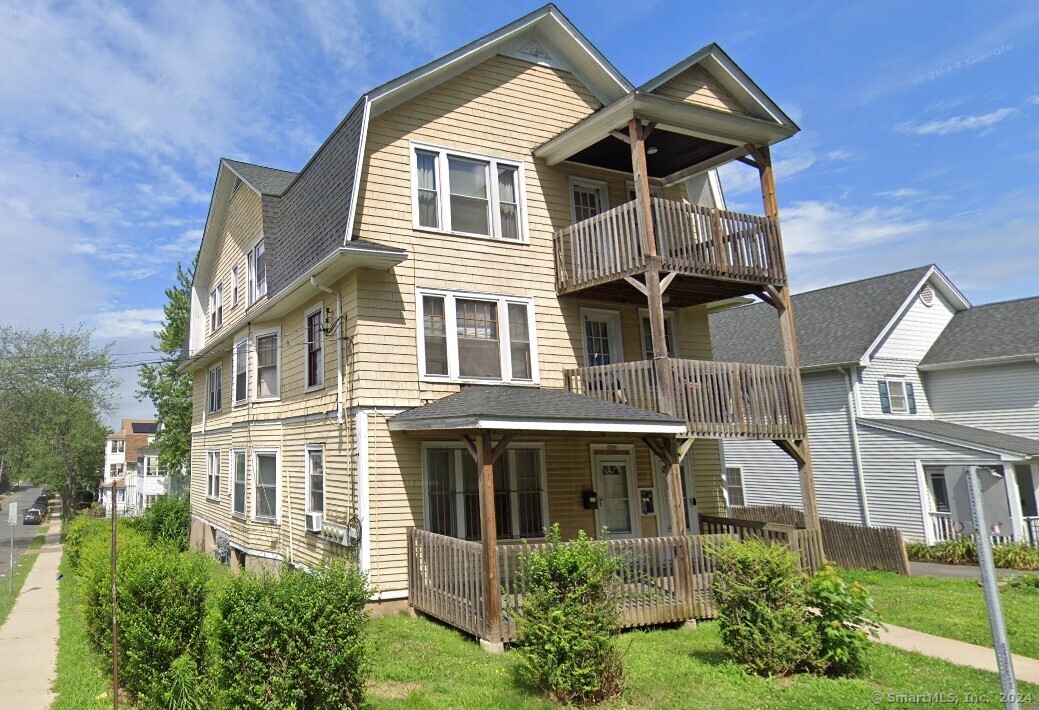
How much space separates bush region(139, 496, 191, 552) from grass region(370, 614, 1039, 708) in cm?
1673

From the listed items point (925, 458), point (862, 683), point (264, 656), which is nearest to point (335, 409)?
point (264, 656)

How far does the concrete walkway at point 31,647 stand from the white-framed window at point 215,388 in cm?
620

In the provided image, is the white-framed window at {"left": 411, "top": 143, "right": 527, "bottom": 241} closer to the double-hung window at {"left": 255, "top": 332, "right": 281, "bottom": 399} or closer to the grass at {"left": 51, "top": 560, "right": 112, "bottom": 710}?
the double-hung window at {"left": 255, "top": 332, "right": 281, "bottom": 399}

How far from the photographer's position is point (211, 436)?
2008 cm

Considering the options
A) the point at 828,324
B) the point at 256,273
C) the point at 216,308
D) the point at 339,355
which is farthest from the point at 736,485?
the point at 216,308

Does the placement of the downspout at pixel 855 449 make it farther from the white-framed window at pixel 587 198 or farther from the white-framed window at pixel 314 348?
the white-framed window at pixel 314 348

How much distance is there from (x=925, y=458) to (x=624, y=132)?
14644mm

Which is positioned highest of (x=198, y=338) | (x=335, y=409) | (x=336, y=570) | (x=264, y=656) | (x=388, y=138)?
(x=388, y=138)

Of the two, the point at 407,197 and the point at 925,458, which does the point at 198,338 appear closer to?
the point at 407,197

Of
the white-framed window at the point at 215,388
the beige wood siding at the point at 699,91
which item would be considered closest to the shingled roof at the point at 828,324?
the beige wood siding at the point at 699,91

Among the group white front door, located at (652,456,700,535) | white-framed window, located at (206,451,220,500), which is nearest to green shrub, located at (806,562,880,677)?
white front door, located at (652,456,700,535)

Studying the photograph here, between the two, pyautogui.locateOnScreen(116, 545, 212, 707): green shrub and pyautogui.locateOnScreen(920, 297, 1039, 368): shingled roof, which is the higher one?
pyautogui.locateOnScreen(920, 297, 1039, 368): shingled roof

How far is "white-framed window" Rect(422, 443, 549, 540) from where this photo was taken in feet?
39.1

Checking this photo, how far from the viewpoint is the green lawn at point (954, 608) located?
966cm
